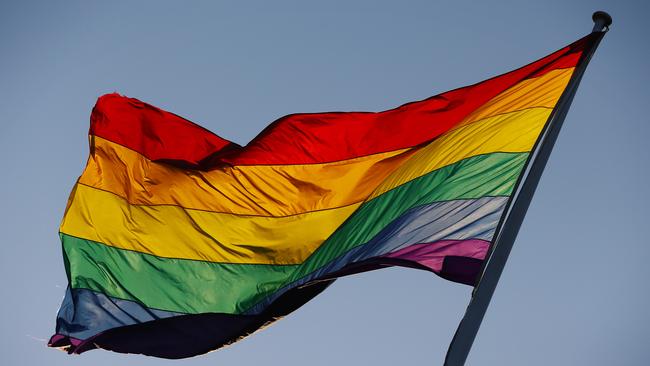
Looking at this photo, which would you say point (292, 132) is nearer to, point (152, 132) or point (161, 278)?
point (152, 132)

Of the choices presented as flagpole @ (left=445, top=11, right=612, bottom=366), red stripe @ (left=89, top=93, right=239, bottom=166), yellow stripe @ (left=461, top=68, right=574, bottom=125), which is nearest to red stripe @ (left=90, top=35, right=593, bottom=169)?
red stripe @ (left=89, top=93, right=239, bottom=166)

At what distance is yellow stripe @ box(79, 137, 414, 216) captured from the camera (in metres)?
13.5

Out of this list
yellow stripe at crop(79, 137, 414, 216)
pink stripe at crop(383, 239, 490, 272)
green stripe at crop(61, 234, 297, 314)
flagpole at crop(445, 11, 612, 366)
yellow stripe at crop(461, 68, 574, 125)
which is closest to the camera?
flagpole at crop(445, 11, 612, 366)

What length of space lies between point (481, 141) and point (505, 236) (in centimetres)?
260

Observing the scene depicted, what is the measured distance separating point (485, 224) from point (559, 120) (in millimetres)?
1314

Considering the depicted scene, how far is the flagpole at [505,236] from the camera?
7961 mm

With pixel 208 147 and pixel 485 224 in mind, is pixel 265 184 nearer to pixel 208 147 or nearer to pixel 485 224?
pixel 208 147

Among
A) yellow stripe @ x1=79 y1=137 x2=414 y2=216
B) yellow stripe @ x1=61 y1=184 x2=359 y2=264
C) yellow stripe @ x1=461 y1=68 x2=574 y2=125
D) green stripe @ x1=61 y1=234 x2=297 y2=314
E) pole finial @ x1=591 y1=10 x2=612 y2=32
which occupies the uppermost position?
pole finial @ x1=591 y1=10 x2=612 y2=32

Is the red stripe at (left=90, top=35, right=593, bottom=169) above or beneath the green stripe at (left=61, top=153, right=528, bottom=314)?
above

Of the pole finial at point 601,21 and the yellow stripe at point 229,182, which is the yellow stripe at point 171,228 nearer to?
the yellow stripe at point 229,182

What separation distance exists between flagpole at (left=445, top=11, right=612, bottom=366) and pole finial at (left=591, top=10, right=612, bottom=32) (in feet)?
0.66

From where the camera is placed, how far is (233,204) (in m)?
13.9

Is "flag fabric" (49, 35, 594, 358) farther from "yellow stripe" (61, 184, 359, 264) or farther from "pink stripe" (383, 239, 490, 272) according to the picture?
"pink stripe" (383, 239, 490, 272)

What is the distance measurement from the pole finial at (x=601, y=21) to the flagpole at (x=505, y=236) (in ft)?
0.66
